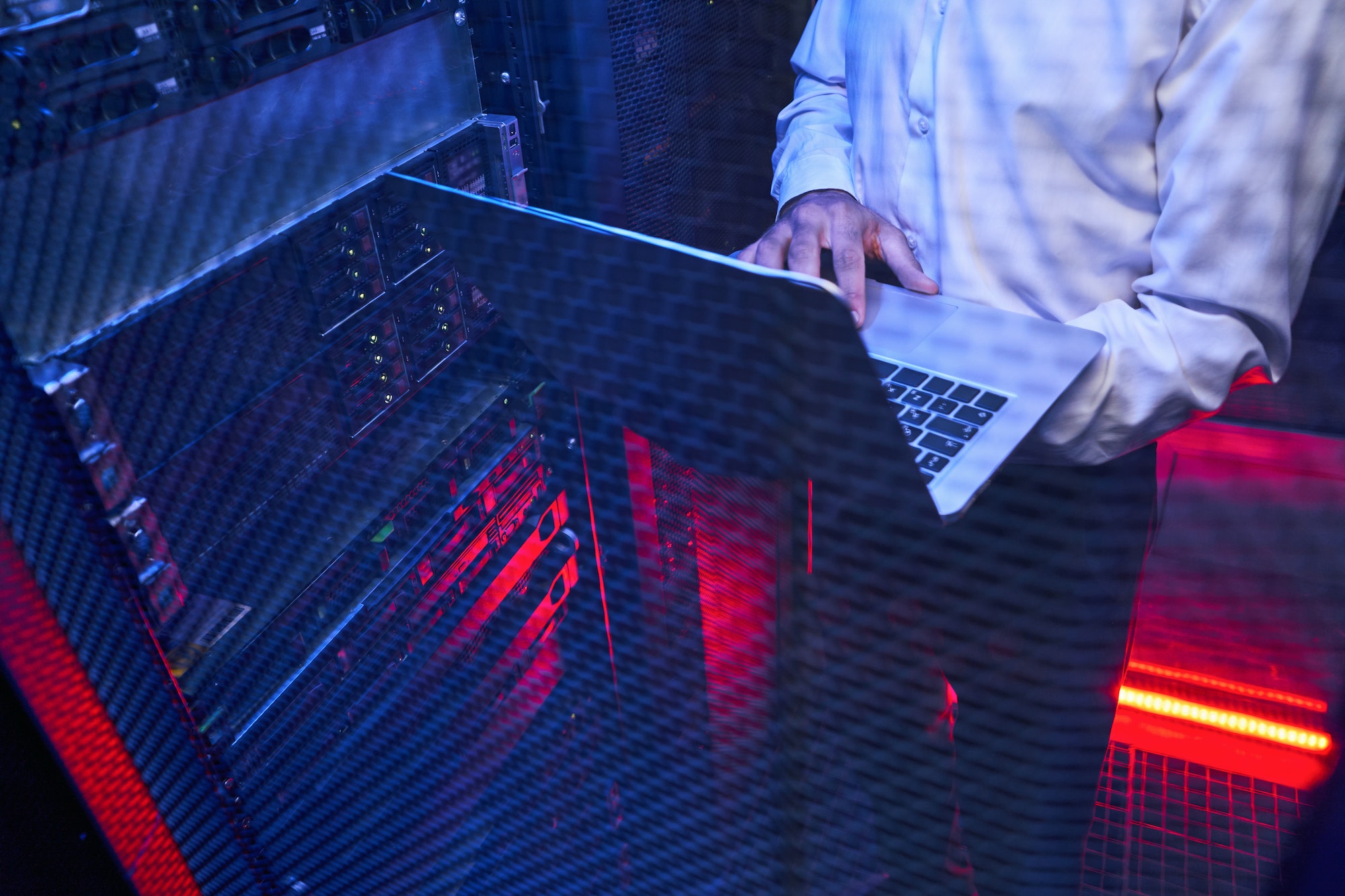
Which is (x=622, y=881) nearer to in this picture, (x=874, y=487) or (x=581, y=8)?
(x=874, y=487)

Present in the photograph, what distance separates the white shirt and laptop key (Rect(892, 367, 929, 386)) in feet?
0.27

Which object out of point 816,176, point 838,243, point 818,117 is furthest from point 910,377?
point 818,117

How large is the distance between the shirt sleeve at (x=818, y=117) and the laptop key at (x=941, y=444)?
0.91 feet

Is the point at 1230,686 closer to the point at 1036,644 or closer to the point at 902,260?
the point at 1036,644

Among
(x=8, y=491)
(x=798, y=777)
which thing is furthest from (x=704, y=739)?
(x=8, y=491)

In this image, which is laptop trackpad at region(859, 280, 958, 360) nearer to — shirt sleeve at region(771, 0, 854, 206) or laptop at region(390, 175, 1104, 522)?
laptop at region(390, 175, 1104, 522)

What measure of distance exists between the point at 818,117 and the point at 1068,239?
0.30 metres

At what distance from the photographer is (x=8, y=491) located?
1.29ft

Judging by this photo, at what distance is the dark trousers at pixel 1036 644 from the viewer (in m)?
0.57

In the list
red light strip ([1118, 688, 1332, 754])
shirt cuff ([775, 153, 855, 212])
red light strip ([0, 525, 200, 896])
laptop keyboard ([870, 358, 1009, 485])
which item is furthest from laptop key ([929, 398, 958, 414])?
red light strip ([1118, 688, 1332, 754])

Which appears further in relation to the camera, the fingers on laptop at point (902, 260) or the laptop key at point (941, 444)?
the fingers on laptop at point (902, 260)

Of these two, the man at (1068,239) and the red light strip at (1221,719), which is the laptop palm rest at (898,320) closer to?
the man at (1068,239)

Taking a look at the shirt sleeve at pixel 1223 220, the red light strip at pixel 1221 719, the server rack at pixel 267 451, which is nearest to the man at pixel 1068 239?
the shirt sleeve at pixel 1223 220

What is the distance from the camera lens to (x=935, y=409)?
1.62 ft
